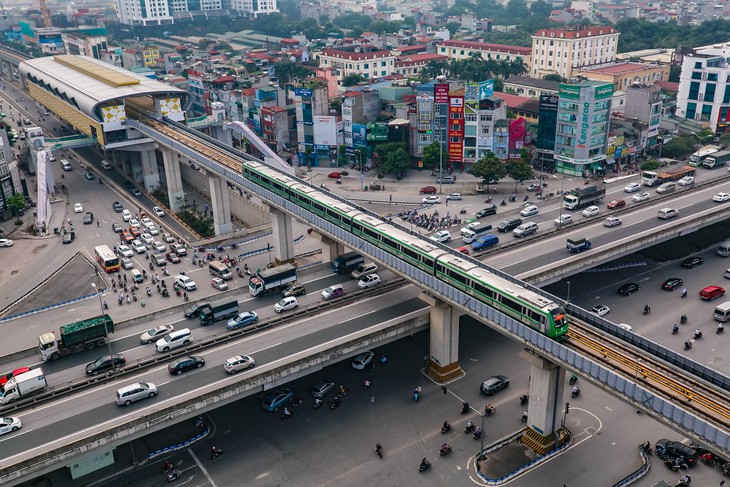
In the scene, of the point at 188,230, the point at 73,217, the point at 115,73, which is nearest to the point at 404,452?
the point at 188,230

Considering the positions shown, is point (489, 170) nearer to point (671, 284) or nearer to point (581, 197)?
point (581, 197)

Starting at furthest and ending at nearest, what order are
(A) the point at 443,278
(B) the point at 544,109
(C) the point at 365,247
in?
(B) the point at 544,109 < (C) the point at 365,247 < (A) the point at 443,278

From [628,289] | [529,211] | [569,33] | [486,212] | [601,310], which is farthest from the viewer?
[569,33]

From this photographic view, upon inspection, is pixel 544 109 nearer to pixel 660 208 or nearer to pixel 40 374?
pixel 660 208

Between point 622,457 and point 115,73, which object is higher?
point 115,73

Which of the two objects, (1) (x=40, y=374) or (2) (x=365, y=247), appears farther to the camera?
(2) (x=365, y=247)

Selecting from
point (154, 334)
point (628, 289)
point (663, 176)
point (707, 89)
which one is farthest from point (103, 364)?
point (707, 89)
